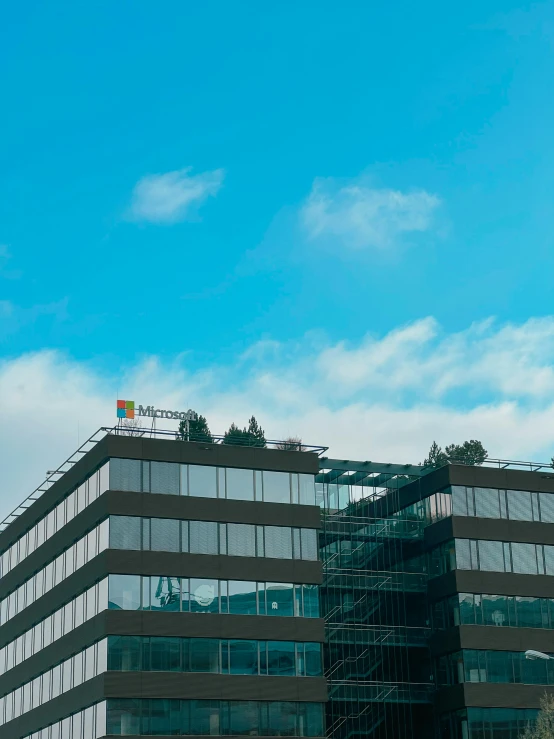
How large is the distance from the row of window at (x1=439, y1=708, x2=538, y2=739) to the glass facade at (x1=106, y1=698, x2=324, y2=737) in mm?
9689

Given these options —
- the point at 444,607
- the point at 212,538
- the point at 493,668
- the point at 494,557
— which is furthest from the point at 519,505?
the point at 212,538

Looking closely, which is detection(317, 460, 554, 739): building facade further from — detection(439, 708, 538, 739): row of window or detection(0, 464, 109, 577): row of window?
detection(0, 464, 109, 577): row of window

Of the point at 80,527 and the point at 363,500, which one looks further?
the point at 363,500

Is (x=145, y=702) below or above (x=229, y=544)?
below

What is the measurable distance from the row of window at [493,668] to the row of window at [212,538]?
1170 centimetres

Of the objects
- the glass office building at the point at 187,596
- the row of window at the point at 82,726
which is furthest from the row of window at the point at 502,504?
the row of window at the point at 82,726

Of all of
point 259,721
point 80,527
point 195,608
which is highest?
point 80,527

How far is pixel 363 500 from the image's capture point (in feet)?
291

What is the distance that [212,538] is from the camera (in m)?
75.0

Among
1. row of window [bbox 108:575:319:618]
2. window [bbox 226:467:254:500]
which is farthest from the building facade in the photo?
window [bbox 226:467:254:500]

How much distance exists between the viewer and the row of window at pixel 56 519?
7600 centimetres

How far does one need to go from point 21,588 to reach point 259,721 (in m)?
24.4

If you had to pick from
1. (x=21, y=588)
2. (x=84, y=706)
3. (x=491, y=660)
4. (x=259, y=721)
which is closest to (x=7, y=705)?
(x=21, y=588)

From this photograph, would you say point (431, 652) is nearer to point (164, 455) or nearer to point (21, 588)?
point (164, 455)
